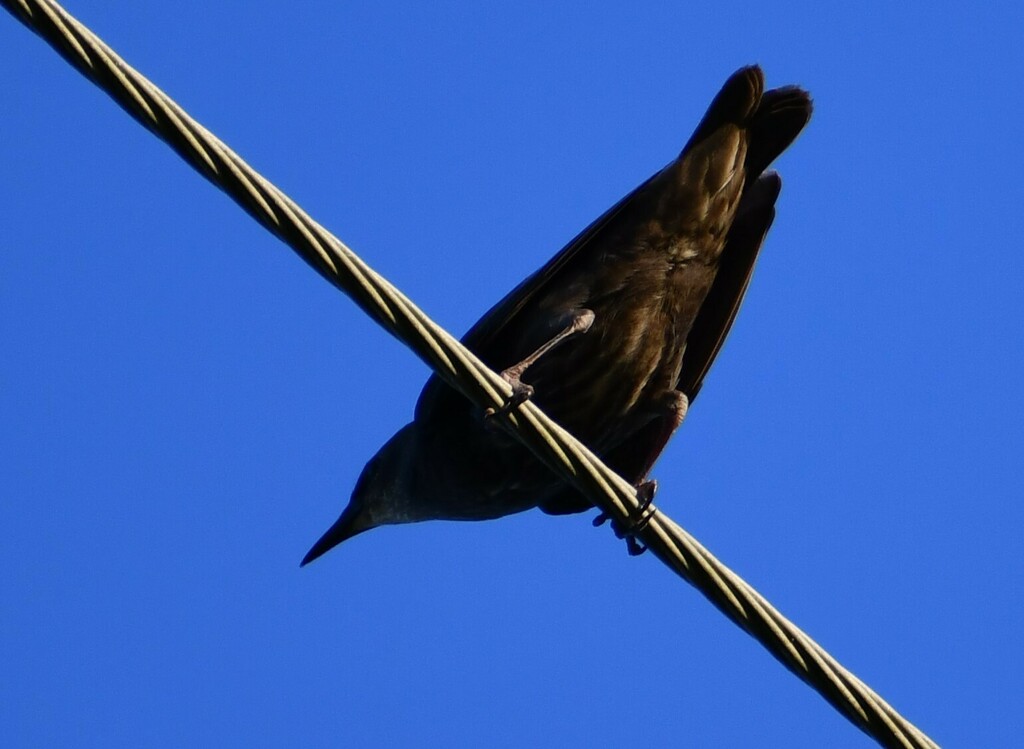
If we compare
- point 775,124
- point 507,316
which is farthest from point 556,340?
point 775,124

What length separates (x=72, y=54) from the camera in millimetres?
3551

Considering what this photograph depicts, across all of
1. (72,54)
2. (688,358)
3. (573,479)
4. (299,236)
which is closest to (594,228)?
(688,358)

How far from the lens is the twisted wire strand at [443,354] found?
3570 millimetres

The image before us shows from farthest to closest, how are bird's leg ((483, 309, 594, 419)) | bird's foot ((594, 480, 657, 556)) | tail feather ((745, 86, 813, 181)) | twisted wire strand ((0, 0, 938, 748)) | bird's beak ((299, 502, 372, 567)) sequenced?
bird's beak ((299, 502, 372, 567)), tail feather ((745, 86, 813, 181)), bird's leg ((483, 309, 594, 419)), bird's foot ((594, 480, 657, 556)), twisted wire strand ((0, 0, 938, 748))

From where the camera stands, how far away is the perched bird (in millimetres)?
6797

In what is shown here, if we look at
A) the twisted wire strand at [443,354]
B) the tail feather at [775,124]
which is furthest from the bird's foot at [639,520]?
the tail feather at [775,124]

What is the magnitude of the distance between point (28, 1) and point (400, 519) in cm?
486

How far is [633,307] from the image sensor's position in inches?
271

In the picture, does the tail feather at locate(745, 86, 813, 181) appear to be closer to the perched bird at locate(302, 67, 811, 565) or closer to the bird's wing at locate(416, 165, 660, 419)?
the perched bird at locate(302, 67, 811, 565)

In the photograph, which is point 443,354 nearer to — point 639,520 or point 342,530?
point 639,520

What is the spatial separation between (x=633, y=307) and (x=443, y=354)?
287cm

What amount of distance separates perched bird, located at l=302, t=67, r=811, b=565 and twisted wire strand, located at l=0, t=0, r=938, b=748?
2188 millimetres

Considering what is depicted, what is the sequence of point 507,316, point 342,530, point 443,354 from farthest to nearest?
point 342,530 < point 507,316 < point 443,354

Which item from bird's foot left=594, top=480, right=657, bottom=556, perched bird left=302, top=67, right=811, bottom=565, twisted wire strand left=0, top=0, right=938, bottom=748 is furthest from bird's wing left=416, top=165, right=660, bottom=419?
twisted wire strand left=0, top=0, right=938, bottom=748
